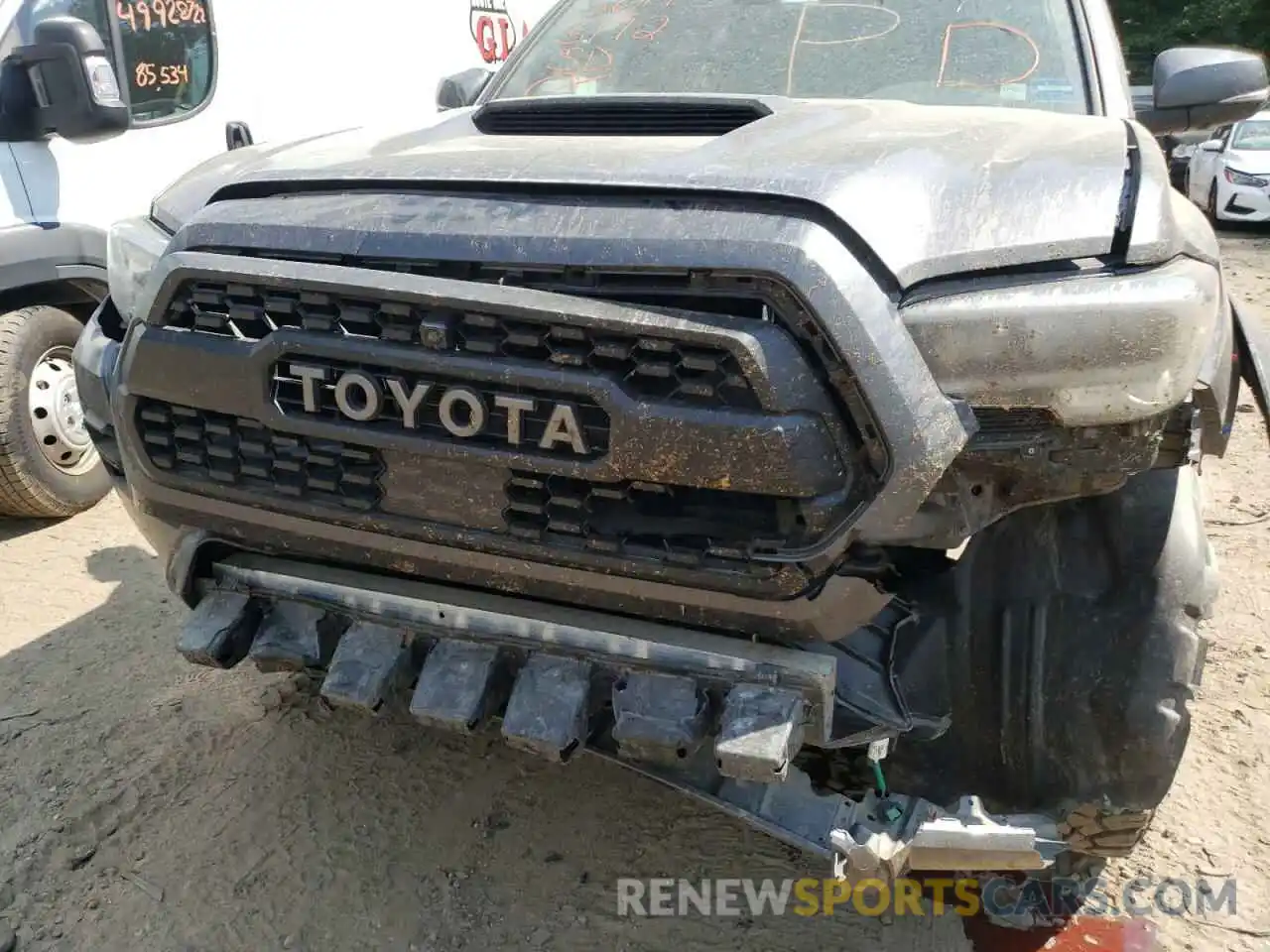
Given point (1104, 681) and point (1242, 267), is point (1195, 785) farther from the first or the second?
point (1242, 267)

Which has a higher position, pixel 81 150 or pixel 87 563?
pixel 81 150

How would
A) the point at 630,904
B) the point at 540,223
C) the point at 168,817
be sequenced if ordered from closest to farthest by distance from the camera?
the point at 540,223
the point at 630,904
the point at 168,817

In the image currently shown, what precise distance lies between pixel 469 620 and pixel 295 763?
1262 mm

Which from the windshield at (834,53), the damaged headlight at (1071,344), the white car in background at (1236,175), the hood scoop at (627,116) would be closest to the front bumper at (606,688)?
the damaged headlight at (1071,344)

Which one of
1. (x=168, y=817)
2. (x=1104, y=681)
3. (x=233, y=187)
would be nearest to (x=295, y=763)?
(x=168, y=817)

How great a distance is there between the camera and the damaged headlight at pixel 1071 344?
1735mm

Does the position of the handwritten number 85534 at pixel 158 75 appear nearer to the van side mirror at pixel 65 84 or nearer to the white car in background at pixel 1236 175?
the van side mirror at pixel 65 84

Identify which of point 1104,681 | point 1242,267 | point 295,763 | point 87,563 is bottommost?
point 1242,267

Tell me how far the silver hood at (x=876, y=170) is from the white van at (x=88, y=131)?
5.00 ft

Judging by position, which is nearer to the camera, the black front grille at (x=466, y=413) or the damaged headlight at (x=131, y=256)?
the black front grille at (x=466, y=413)

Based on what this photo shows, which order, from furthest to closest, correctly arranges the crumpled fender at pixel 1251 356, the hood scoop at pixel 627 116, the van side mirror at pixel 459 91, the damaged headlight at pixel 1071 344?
the van side mirror at pixel 459 91
the crumpled fender at pixel 1251 356
the hood scoop at pixel 627 116
the damaged headlight at pixel 1071 344

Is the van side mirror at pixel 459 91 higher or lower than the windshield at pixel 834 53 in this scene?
lower

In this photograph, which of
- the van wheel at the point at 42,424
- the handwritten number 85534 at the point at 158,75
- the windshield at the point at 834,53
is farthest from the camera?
the handwritten number 85534 at the point at 158,75

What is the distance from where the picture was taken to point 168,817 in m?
2.88
